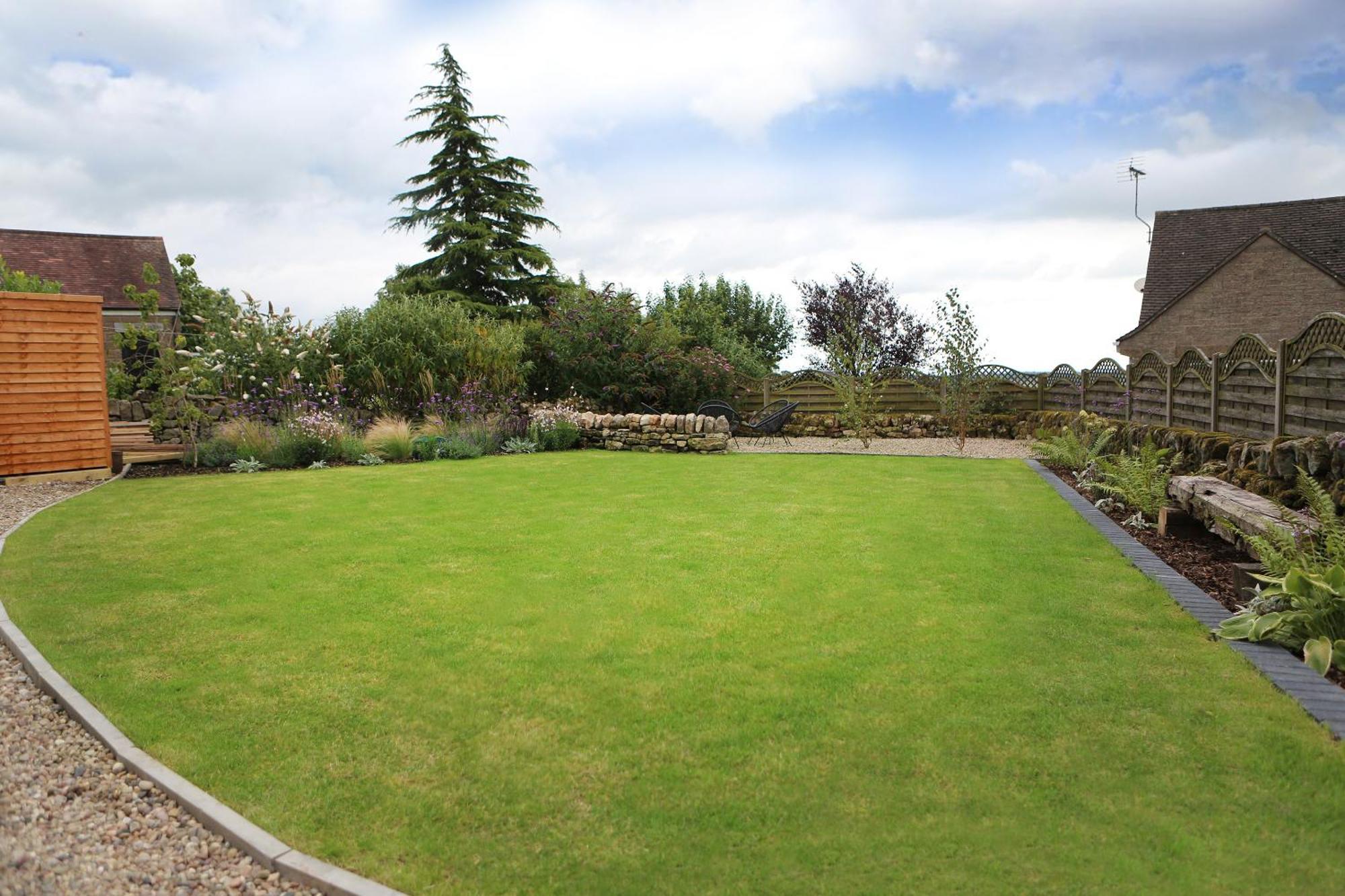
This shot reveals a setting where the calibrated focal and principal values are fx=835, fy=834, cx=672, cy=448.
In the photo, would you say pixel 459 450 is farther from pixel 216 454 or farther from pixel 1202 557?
pixel 1202 557

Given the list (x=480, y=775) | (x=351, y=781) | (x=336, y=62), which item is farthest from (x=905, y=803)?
(x=336, y=62)

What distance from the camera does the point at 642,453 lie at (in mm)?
13484

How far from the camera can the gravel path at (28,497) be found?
8.17 metres

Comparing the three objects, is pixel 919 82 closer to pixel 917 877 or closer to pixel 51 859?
pixel 917 877

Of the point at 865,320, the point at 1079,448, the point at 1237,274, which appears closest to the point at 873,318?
the point at 865,320

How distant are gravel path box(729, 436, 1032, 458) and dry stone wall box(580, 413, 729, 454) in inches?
26.1

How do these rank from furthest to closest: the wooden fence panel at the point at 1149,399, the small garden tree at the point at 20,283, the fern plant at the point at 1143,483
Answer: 1. the small garden tree at the point at 20,283
2. the wooden fence panel at the point at 1149,399
3. the fern plant at the point at 1143,483

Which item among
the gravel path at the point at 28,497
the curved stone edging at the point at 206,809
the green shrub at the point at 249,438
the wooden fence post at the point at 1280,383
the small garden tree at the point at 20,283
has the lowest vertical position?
the curved stone edging at the point at 206,809

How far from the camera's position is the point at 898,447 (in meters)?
15.6

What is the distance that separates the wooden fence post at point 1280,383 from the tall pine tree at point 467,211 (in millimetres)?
21218

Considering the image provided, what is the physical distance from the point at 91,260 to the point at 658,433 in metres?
19.5

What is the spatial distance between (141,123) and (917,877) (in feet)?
34.4

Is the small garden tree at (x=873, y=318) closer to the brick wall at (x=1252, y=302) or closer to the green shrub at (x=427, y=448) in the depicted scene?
the brick wall at (x=1252, y=302)

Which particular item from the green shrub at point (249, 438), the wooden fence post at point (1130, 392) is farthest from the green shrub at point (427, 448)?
the wooden fence post at point (1130, 392)
